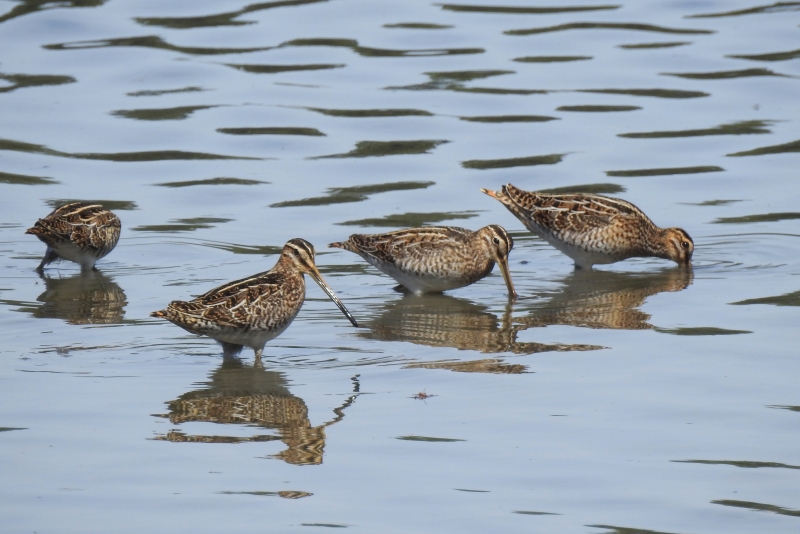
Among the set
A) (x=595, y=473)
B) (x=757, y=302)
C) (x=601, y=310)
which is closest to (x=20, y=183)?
(x=601, y=310)

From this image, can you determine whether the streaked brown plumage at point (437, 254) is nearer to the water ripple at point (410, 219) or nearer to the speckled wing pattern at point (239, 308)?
the water ripple at point (410, 219)

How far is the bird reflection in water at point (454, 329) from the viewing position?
9.96 m

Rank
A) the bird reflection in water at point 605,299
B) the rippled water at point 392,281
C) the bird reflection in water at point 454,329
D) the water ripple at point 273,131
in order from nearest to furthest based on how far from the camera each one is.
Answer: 1. the rippled water at point 392,281
2. the bird reflection in water at point 454,329
3. the bird reflection in water at point 605,299
4. the water ripple at point 273,131

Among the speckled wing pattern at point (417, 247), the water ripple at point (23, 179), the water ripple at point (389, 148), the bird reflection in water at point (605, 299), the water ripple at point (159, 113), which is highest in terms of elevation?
the water ripple at point (159, 113)

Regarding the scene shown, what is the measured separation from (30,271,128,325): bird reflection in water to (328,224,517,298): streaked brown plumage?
224cm

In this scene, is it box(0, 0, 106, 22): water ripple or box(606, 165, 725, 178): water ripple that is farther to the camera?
box(0, 0, 106, 22): water ripple

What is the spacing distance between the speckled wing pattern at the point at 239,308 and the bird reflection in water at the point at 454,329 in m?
0.89

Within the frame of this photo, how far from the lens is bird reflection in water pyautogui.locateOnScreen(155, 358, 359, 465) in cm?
816

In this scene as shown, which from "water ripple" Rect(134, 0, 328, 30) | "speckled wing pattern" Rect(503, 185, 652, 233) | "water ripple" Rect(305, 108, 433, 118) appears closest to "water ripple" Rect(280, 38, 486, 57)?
"water ripple" Rect(134, 0, 328, 30)

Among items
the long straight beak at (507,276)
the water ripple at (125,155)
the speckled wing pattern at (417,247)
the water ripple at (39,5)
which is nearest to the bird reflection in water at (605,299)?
the long straight beak at (507,276)

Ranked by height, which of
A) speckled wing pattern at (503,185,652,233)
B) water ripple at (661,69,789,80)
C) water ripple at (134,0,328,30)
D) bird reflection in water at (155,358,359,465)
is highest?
water ripple at (134,0,328,30)

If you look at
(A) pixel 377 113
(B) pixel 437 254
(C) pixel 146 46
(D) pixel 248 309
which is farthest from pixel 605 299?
(C) pixel 146 46

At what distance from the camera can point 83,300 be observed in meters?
12.0

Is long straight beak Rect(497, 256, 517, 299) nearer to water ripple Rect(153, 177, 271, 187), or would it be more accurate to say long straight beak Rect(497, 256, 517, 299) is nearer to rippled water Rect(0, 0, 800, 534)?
rippled water Rect(0, 0, 800, 534)
